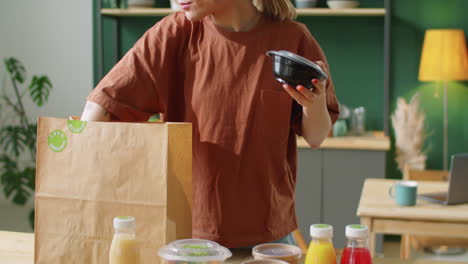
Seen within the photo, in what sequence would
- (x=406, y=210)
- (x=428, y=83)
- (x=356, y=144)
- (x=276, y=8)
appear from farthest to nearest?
(x=428, y=83) → (x=356, y=144) → (x=406, y=210) → (x=276, y=8)

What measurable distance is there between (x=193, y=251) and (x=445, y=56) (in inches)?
131

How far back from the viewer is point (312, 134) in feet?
5.04

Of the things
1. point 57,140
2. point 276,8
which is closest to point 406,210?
point 276,8

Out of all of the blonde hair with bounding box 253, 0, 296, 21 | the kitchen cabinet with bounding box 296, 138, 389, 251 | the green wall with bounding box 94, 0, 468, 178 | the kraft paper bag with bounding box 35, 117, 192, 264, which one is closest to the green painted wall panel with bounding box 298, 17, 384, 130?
the green wall with bounding box 94, 0, 468, 178

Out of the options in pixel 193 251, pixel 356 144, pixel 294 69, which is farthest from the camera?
pixel 356 144

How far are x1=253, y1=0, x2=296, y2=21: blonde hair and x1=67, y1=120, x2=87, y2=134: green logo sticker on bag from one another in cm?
51

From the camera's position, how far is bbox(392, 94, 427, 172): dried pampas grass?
4258mm

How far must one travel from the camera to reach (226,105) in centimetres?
147

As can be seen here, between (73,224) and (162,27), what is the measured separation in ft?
1.66

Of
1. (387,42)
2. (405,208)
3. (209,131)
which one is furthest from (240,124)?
(387,42)

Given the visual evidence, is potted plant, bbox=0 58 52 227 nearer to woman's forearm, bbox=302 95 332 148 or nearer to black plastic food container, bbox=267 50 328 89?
woman's forearm, bbox=302 95 332 148

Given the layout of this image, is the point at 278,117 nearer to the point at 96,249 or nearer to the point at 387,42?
the point at 96,249

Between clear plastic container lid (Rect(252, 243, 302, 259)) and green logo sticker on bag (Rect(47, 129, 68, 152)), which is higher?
green logo sticker on bag (Rect(47, 129, 68, 152))

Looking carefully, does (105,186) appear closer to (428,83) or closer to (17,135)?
(17,135)
